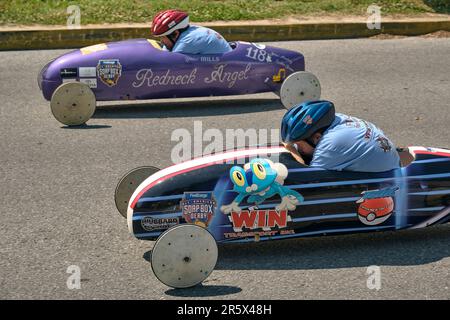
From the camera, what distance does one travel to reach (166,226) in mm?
7113

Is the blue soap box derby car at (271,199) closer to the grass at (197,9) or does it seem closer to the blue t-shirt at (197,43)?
the blue t-shirt at (197,43)

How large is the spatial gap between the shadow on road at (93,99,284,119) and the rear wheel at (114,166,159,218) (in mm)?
3826

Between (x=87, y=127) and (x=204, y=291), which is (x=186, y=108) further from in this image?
(x=204, y=291)

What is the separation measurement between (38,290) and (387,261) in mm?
2578

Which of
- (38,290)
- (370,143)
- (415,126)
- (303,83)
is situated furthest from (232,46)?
(38,290)

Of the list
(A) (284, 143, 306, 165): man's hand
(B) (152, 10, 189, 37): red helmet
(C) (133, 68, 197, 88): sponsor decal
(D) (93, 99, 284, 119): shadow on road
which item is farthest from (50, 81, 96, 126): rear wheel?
(A) (284, 143, 306, 165): man's hand

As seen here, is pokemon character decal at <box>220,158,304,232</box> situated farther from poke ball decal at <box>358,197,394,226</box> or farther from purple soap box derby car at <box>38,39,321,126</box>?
purple soap box derby car at <box>38,39,321,126</box>

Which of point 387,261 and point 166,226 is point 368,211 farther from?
point 166,226

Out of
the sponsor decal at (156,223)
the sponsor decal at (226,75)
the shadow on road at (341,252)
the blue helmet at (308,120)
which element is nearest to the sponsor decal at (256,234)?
the shadow on road at (341,252)

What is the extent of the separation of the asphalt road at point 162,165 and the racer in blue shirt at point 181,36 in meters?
0.76

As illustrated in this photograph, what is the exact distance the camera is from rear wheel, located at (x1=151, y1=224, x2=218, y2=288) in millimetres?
6652

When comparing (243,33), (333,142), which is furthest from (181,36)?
(333,142)

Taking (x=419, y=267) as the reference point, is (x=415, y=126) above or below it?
above

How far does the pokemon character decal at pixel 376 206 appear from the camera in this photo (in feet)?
23.9
